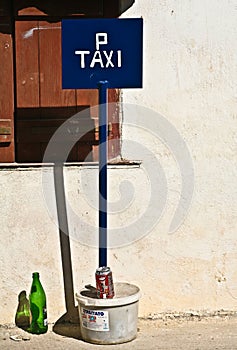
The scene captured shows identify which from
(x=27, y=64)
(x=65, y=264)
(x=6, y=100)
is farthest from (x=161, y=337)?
(x=27, y=64)

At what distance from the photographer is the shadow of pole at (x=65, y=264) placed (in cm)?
511

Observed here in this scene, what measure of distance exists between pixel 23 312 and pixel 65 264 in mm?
433

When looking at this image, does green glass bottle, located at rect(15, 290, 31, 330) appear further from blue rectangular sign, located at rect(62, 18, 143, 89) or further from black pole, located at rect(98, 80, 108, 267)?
blue rectangular sign, located at rect(62, 18, 143, 89)

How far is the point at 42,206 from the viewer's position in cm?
511

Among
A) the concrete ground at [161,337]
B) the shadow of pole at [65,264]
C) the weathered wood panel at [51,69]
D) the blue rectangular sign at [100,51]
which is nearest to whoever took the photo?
Result: the blue rectangular sign at [100,51]

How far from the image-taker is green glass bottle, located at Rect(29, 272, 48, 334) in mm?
5059

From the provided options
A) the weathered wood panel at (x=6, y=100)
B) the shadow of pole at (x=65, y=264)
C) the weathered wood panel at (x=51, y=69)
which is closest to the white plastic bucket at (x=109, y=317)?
the shadow of pole at (x=65, y=264)

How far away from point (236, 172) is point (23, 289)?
1.65 meters

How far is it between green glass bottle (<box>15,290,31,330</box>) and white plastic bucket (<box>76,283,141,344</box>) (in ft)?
1.47

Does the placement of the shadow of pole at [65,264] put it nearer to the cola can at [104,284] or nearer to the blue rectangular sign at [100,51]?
the cola can at [104,284]

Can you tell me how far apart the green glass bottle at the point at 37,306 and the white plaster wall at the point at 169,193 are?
0.10 metres

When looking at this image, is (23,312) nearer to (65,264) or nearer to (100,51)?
(65,264)

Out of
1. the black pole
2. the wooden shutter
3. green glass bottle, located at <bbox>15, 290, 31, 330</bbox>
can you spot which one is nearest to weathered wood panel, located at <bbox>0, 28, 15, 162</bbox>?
the wooden shutter

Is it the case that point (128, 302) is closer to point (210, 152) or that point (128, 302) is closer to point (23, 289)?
point (23, 289)
